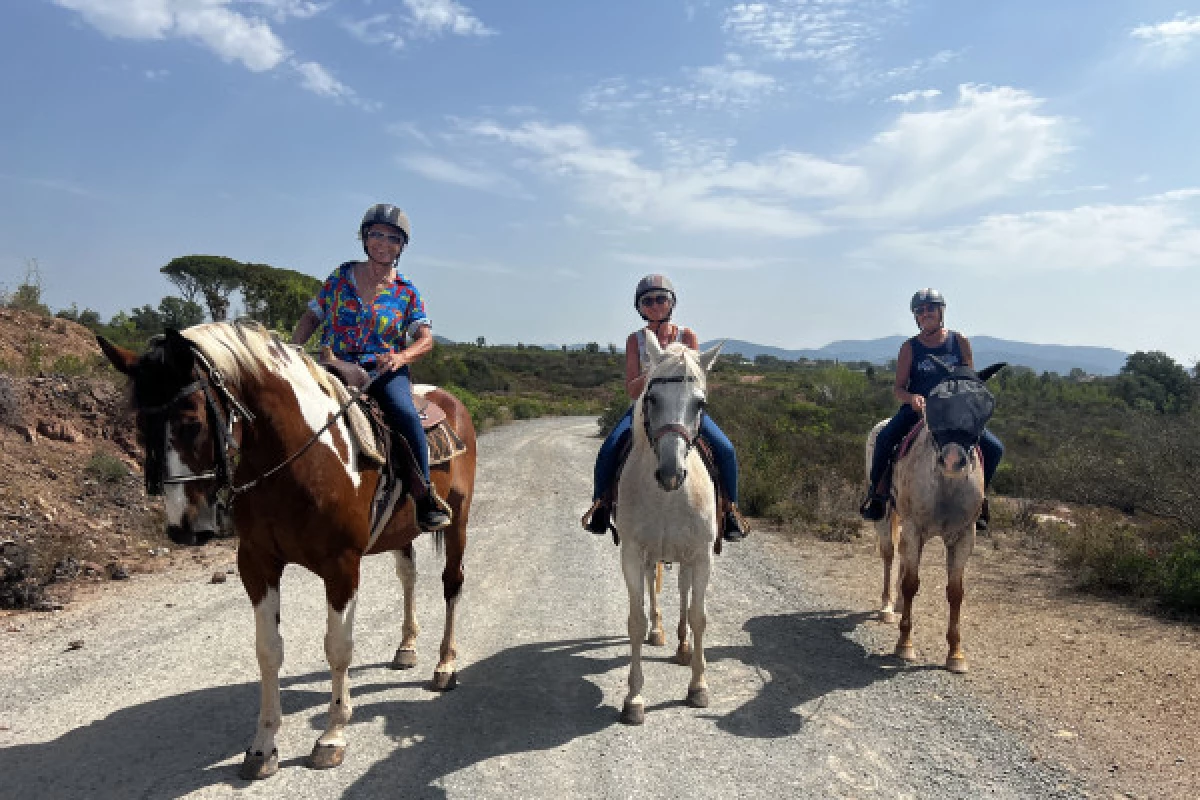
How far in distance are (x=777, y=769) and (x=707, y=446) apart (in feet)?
7.13

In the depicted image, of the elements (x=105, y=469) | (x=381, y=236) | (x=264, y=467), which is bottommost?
(x=105, y=469)

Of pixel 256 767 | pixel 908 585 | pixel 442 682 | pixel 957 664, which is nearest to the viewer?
pixel 256 767

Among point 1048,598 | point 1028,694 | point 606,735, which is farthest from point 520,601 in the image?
point 1048,598

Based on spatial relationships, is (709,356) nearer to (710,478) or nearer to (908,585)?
(710,478)

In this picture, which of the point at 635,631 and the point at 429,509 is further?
the point at 635,631

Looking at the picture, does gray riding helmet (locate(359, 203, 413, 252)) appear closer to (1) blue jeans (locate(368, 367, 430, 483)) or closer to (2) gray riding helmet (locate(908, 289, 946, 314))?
(1) blue jeans (locate(368, 367, 430, 483))

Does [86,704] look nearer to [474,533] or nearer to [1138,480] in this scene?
[474,533]

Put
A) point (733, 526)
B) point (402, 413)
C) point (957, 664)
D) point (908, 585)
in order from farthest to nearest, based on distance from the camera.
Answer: point (908, 585) → point (957, 664) → point (733, 526) → point (402, 413)

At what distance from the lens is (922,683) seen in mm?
5152

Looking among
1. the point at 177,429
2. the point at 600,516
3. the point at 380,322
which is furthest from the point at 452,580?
the point at 177,429

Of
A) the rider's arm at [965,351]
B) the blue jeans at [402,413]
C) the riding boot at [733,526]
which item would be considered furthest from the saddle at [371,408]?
the rider's arm at [965,351]

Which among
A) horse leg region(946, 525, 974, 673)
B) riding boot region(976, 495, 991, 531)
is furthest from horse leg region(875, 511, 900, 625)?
horse leg region(946, 525, 974, 673)

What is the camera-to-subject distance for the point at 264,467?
11.0 ft

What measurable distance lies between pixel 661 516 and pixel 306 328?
2619mm
